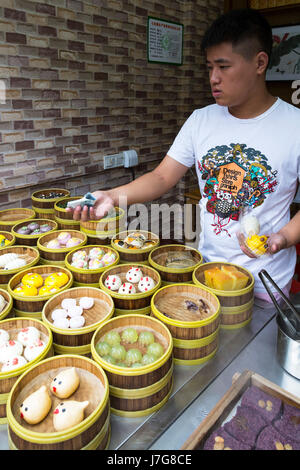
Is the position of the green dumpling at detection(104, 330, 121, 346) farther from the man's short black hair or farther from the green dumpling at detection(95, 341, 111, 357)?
the man's short black hair

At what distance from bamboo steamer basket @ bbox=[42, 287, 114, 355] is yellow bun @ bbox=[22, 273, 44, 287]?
0.59 feet

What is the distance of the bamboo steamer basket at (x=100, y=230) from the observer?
199 cm

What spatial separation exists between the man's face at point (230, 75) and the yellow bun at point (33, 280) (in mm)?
1112

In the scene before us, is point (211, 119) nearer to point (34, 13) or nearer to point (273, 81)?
point (34, 13)

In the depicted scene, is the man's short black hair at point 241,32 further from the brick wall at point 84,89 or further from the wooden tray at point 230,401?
Result: the brick wall at point 84,89

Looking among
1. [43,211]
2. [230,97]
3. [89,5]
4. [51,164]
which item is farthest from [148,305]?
[89,5]

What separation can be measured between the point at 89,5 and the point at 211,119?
6.80 ft

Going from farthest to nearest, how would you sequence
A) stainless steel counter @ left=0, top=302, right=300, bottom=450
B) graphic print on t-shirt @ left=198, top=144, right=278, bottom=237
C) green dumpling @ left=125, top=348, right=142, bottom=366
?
graphic print on t-shirt @ left=198, top=144, right=278, bottom=237
green dumpling @ left=125, top=348, right=142, bottom=366
stainless steel counter @ left=0, top=302, right=300, bottom=450

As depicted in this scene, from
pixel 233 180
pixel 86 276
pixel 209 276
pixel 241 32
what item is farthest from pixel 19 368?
pixel 241 32

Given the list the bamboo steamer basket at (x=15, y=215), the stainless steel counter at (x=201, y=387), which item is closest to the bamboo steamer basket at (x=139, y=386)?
the stainless steel counter at (x=201, y=387)

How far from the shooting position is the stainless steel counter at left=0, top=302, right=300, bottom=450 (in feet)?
3.08

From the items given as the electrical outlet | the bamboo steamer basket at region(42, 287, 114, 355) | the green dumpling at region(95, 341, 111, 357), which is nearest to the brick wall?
the electrical outlet

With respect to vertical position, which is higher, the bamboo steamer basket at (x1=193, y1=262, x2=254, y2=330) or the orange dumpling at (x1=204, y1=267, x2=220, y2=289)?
the orange dumpling at (x1=204, y1=267, x2=220, y2=289)

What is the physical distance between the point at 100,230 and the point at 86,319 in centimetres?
82
